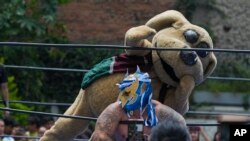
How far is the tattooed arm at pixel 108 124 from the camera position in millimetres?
4875

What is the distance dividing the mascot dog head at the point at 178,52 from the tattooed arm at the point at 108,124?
2.15 ft

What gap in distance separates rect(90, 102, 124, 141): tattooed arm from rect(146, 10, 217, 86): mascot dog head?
65 centimetres

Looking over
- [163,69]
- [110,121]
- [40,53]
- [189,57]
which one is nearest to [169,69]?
[163,69]

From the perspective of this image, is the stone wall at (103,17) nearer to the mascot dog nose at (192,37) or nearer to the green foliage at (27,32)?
the green foliage at (27,32)

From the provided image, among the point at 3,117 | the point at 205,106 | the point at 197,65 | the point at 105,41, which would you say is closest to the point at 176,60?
the point at 197,65

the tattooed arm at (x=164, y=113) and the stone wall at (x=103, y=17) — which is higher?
the stone wall at (x=103, y=17)

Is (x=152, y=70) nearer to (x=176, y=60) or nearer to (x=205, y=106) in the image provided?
(x=176, y=60)

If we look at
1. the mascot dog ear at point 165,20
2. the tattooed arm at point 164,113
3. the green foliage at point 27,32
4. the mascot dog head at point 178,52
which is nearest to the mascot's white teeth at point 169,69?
the mascot dog head at point 178,52

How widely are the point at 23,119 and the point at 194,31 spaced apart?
201 inches

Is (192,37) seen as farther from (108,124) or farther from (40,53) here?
(40,53)

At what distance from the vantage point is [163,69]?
5.54 m

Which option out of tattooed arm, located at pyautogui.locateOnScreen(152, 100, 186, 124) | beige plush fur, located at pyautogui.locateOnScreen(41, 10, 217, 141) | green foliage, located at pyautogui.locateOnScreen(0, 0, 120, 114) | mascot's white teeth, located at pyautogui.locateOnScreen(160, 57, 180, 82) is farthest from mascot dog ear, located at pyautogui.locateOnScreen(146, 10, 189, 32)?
green foliage, located at pyautogui.locateOnScreen(0, 0, 120, 114)

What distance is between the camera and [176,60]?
5480 mm

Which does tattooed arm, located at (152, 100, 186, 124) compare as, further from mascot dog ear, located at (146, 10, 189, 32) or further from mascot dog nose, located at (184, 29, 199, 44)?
mascot dog ear, located at (146, 10, 189, 32)
